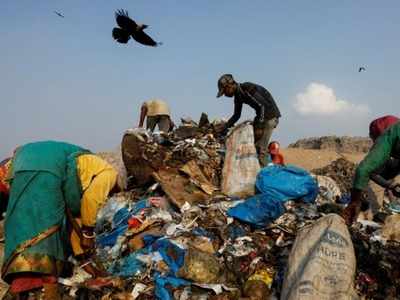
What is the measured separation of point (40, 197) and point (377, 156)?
7.10 feet

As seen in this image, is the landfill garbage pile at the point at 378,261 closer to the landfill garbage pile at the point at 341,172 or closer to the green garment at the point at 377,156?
the green garment at the point at 377,156

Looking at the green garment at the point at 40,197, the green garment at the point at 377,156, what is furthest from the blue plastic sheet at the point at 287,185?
the green garment at the point at 40,197

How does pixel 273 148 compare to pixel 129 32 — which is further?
pixel 273 148

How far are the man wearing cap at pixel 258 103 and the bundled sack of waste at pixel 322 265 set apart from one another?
8.85ft

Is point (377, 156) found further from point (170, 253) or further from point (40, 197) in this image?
point (40, 197)

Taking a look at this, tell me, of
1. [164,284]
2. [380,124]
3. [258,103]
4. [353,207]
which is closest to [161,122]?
[258,103]

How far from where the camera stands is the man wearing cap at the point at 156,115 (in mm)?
8055

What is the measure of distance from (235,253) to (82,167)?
5.16 ft

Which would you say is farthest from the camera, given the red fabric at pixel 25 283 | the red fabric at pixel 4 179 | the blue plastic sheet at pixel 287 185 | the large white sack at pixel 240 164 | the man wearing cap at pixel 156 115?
the man wearing cap at pixel 156 115

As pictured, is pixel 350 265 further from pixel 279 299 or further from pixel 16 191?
pixel 16 191

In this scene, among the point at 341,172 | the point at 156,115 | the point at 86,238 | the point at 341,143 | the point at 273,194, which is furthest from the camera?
the point at 341,143

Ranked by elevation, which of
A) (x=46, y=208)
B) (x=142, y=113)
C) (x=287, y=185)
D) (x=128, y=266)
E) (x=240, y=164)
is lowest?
(x=128, y=266)

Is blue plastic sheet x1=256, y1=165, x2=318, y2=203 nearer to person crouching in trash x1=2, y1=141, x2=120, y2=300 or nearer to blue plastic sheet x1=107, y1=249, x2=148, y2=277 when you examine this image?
blue plastic sheet x1=107, y1=249, x2=148, y2=277

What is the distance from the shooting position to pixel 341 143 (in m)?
15.8
